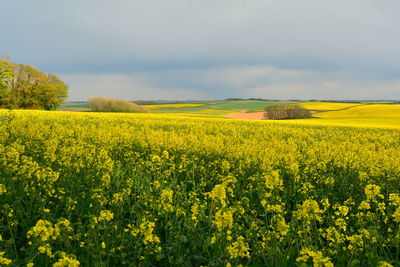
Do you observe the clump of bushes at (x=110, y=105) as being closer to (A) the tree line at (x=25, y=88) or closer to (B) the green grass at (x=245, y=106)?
(A) the tree line at (x=25, y=88)

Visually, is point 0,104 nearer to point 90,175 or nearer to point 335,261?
point 90,175

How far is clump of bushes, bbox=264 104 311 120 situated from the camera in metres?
74.6

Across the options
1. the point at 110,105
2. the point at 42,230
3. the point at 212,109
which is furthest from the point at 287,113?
the point at 42,230

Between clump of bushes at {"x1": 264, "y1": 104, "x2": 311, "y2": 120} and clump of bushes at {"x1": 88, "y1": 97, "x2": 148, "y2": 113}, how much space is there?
3747cm

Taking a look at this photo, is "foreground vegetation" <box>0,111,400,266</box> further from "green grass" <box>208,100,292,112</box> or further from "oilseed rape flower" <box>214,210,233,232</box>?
"green grass" <box>208,100,292,112</box>

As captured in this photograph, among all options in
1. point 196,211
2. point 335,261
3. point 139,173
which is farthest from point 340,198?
point 139,173

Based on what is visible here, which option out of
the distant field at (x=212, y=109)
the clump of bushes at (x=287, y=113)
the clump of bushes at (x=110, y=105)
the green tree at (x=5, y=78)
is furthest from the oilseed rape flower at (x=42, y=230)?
the distant field at (x=212, y=109)

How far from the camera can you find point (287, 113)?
7675cm

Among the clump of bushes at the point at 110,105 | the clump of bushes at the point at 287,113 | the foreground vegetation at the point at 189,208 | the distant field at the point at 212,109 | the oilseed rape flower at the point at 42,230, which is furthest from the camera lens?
the distant field at the point at 212,109

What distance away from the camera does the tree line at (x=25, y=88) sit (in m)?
56.0

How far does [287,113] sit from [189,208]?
76303 millimetres

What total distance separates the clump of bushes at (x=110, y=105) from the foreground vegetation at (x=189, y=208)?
67.6 meters

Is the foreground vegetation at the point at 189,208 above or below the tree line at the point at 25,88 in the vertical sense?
below

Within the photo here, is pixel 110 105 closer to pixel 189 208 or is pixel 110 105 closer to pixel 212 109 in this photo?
pixel 212 109
